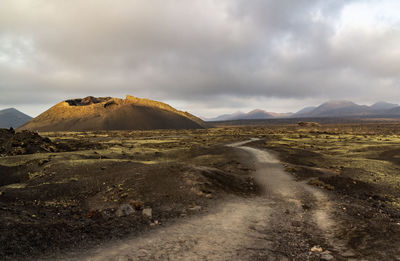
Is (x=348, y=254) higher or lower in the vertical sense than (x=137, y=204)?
lower

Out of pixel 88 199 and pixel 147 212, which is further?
pixel 88 199

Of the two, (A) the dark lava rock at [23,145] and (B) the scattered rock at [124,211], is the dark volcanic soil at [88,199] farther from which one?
(A) the dark lava rock at [23,145]

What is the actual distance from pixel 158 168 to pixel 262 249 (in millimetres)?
13188

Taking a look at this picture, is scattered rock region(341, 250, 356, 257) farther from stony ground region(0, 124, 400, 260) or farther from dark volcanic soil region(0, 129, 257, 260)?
dark volcanic soil region(0, 129, 257, 260)

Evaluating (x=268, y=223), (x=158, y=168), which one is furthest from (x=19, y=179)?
(x=268, y=223)

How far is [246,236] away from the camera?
1008 centimetres

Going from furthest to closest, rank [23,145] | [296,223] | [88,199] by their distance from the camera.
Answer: [23,145]
[88,199]
[296,223]

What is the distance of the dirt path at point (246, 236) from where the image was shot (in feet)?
27.7

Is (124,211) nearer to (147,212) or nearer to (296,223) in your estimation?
(147,212)

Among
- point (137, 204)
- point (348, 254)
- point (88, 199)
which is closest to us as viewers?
point (348, 254)

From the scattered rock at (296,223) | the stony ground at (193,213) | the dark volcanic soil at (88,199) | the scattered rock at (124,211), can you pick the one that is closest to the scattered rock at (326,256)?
the stony ground at (193,213)

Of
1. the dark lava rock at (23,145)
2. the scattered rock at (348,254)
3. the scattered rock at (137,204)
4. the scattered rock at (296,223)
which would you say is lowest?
the scattered rock at (296,223)

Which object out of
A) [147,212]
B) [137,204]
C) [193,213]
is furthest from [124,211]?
[193,213]

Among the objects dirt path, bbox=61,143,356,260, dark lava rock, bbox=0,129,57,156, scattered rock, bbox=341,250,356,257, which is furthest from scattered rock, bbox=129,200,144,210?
dark lava rock, bbox=0,129,57,156
